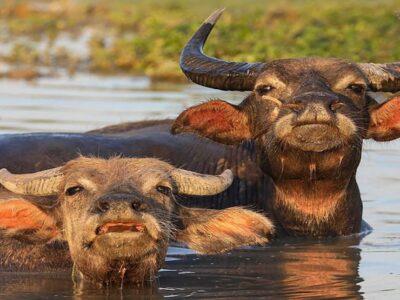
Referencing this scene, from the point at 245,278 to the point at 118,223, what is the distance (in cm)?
156

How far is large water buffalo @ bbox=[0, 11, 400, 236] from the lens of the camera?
9.17m

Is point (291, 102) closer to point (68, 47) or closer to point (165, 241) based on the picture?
point (165, 241)

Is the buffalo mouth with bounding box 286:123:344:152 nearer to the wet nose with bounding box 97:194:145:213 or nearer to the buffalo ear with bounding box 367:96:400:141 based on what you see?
the buffalo ear with bounding box 367:96:400:141

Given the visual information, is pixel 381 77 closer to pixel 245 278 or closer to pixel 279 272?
pixel 279 272

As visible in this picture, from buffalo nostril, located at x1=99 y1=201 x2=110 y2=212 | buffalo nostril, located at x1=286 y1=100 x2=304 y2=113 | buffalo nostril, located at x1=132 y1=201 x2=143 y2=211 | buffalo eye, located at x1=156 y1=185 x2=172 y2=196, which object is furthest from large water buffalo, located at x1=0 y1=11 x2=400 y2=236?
buffalo nostril, located at x1=99 y1=201 x2=110 y2=212

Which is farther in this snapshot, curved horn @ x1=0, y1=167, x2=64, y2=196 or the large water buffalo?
the large water buffalo

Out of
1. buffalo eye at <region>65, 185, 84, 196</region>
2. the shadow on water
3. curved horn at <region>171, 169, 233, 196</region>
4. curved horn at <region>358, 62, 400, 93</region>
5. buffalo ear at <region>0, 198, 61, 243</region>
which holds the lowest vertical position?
the shadow on water

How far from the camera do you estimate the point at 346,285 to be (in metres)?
8.38

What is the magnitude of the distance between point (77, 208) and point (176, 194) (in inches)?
26.5

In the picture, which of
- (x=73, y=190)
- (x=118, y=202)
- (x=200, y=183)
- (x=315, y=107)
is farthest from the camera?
(x=315, y=107)

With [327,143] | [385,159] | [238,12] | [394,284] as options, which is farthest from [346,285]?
[238,12]

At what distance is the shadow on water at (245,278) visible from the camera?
Result: 26.5 ft

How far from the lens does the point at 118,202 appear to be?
7266mm

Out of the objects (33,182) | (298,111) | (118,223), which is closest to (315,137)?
(298,111)
